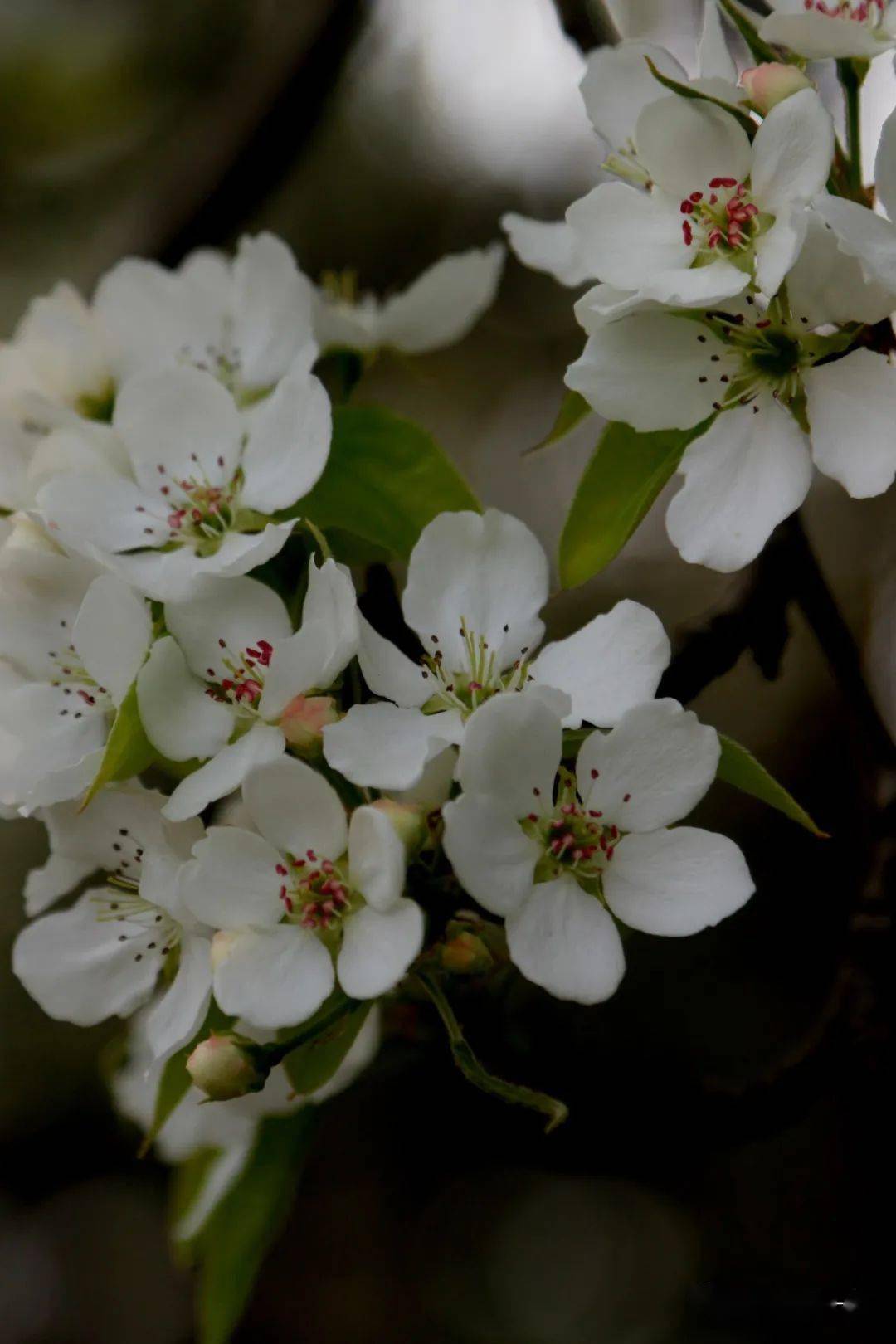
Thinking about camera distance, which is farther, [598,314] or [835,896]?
[835,896]

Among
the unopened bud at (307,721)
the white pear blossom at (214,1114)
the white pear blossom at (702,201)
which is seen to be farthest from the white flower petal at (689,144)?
the white pear blossom at (214,1114)

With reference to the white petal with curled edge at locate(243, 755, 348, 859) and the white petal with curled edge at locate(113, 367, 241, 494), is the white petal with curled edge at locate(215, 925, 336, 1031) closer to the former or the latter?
the white petal with curled edge at locate(243, 755, 348, 859)

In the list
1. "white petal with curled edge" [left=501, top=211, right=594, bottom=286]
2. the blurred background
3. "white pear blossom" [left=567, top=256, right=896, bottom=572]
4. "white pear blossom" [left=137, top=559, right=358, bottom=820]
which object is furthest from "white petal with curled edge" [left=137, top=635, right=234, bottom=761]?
the blurred background

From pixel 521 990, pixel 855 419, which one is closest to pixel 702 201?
pixel 855 419

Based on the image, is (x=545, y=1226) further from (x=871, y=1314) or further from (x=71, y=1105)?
(x=871, y=1314)

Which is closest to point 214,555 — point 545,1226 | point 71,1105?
point 71,1105

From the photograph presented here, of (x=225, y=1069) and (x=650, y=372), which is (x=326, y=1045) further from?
(x=650, y=372)

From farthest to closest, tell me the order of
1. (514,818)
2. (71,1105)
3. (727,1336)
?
1. (71,1105)
2. (727,1336)
3. (514,818)
